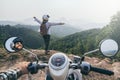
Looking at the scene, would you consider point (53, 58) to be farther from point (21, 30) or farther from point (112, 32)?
point (21, 30)

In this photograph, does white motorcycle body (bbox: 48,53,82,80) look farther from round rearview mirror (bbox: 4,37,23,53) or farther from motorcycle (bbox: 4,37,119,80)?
round rearview mirror (bbox: 4,37,23,53)

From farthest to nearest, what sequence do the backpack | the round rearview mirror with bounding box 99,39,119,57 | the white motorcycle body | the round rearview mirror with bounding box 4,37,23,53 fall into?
the backpack, the round rearview mirror with bounding box 4,37,23,53, the round rearview mirror with bounding box 99,39,119,57, the white motorcycle body

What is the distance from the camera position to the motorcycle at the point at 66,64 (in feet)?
14.9

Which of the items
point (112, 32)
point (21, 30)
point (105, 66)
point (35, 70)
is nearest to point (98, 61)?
point (105, 66)

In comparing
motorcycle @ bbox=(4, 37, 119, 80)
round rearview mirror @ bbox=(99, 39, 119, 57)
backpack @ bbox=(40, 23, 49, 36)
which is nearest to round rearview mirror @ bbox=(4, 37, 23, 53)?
motorcycle @ bbox=(4, 37, 119, 80)

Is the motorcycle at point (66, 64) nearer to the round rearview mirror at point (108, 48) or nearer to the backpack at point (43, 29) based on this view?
the round rearview mirror at point (108, 48)

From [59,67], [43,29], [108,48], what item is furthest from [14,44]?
[43,29]

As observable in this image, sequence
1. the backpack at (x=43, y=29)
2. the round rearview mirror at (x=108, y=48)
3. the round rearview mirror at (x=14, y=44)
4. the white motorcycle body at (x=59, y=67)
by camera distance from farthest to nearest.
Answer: the backpack at (x=43, y=29) → the round rearview mirror at (x=14, y=44) → the round rearview mirror at (x=108, y=48) → the white motorcycle body at (x=59, y=67)

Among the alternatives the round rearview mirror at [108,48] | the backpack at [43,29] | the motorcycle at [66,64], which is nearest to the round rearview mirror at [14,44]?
the motorcycle at [66,64]

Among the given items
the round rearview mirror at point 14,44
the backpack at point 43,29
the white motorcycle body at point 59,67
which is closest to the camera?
the white motorcycle body at point 59,67

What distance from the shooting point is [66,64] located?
460 cm

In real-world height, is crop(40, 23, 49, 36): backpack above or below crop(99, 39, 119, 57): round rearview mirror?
below

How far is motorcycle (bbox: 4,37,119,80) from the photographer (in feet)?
14.9

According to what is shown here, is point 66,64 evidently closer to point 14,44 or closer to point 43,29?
point 14,44
